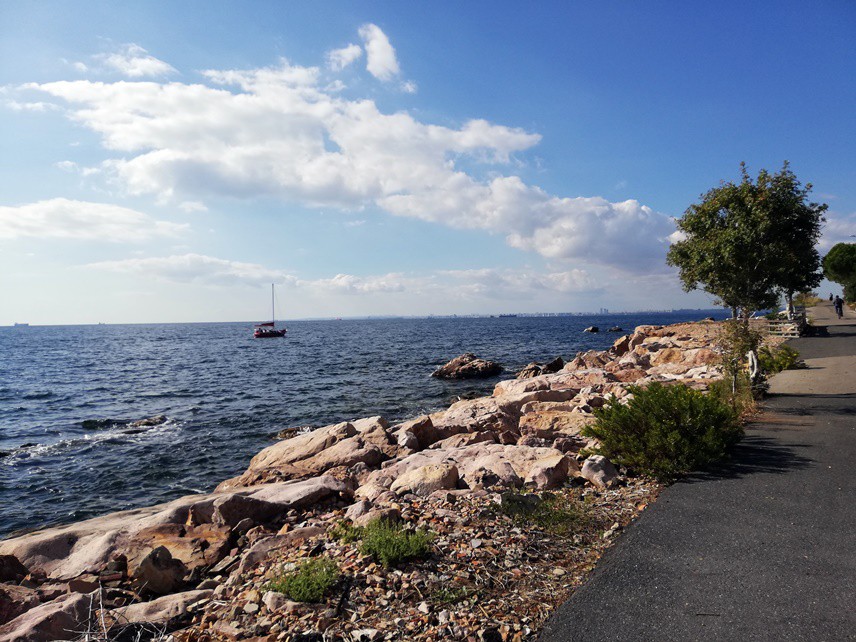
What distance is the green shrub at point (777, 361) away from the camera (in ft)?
56.9

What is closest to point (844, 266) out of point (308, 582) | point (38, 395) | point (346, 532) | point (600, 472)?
point (600, 472)

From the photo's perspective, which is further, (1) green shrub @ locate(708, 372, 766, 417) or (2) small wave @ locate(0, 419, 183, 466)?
(2) small wave @ locate(0, 419, 183, 466)

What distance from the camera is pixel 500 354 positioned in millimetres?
50750

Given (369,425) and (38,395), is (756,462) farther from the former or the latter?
(38,395)

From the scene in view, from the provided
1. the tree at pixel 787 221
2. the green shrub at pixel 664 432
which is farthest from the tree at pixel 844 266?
the green shrub at pixel 664 432

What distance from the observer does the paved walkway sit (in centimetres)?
400

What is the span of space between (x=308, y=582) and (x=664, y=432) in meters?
6.11

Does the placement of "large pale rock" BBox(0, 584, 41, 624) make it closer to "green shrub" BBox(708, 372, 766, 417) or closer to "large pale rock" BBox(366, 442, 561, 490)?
"large pale rock" BBox(366, 442, 561, 490)

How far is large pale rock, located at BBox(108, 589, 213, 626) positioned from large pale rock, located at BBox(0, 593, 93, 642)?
0.93ft

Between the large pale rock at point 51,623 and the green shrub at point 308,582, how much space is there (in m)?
1.83

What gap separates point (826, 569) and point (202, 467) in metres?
16.0

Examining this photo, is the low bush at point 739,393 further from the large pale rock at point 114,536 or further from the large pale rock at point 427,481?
the large pale rock at point 114,536

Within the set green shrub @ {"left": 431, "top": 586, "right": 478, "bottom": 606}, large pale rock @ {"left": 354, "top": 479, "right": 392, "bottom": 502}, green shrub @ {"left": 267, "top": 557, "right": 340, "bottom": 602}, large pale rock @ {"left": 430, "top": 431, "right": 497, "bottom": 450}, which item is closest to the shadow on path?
green shrub @ {"left": 431, "top": 586, "right": 478, "bottom": 606}

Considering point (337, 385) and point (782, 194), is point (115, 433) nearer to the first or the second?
point (337, 385)
